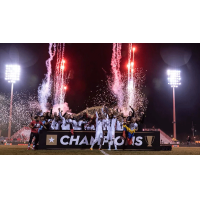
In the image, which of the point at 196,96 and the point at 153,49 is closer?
the point at 153,49

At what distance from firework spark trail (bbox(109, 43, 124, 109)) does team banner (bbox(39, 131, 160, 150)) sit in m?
12.7

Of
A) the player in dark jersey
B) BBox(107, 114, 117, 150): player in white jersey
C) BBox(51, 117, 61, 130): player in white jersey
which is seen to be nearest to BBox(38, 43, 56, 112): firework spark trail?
BBox(51, 117, 61, 130): player in white jersey

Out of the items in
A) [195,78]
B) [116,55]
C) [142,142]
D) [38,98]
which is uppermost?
[116,55]

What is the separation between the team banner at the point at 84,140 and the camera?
40.3 ft

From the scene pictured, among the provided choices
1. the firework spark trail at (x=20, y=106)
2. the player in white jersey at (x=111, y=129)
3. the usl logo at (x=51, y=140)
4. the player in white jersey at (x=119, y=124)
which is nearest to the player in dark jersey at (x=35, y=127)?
the usl logo at (x=51, y=140)

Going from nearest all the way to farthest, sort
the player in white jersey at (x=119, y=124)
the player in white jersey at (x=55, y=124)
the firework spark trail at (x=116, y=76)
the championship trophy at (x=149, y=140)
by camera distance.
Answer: the championship trophy at (x=149, y=140) < the player in white jersey at (x=55, y=124) < the player in white jersey at (x=119, y=124) < the firework spark trail at (x=116, y=76)

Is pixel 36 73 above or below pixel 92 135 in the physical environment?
above

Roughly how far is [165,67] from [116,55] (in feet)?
17.7

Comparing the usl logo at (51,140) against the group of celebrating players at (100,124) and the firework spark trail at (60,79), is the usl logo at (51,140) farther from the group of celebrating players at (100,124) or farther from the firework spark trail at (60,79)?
the firework spark trail at (60,79)

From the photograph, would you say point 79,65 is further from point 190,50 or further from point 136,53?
point 190,50

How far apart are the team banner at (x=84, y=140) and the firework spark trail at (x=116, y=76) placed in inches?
501

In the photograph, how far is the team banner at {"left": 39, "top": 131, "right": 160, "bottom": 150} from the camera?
484 inches

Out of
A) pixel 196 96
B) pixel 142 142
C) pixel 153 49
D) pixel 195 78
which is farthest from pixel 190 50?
pixel 142 142

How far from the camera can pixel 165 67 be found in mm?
25422
